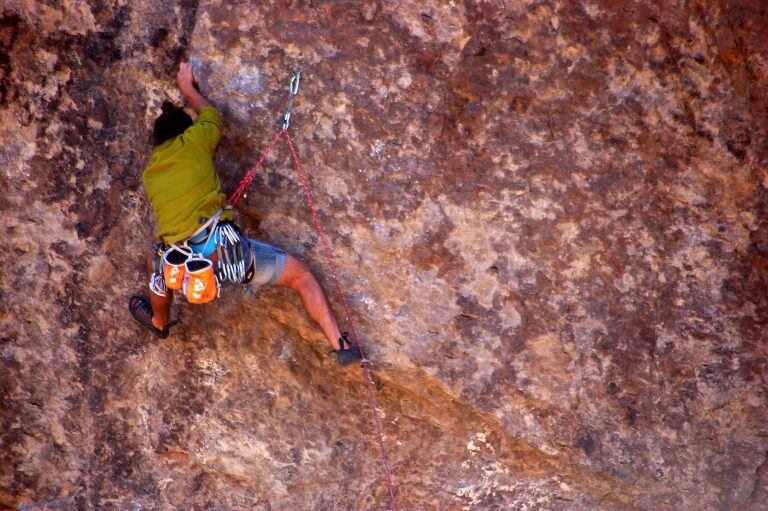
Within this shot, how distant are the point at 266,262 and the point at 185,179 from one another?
0.55 meters

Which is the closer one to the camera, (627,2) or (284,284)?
(627,2)

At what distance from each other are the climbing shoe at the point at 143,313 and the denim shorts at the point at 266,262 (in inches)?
23.8

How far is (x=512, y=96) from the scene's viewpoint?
3311 millimetres

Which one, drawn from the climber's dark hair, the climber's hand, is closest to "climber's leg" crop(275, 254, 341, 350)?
the climber's dark hair

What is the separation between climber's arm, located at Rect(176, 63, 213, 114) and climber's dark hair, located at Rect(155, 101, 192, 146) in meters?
0.08

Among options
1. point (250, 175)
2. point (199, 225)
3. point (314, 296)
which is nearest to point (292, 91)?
point (250, 175)

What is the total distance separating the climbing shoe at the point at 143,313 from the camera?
368cm

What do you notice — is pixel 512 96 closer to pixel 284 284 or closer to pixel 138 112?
pixel 284 284

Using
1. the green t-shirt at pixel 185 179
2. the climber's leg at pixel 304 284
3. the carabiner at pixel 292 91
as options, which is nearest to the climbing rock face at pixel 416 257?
the carabiner at pixel 292 91

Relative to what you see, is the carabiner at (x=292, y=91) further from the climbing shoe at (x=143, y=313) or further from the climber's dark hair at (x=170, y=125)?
the climbing shoe at (x=143, y=313)

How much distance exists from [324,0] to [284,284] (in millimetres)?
1399

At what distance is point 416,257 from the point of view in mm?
3582

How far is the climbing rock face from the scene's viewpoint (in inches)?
128

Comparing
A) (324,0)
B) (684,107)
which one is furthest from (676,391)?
(324,0)
